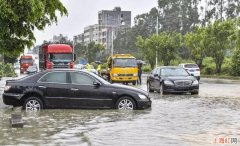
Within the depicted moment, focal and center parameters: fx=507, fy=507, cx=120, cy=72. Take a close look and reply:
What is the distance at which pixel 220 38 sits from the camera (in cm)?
5916

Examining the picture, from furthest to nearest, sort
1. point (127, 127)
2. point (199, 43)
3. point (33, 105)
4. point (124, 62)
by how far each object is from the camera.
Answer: point (199, 43) → point (124, 62) → point (33, 105) → point (127, 127)

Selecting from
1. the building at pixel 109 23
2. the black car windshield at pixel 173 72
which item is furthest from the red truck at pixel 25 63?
the building at pixel 109 23

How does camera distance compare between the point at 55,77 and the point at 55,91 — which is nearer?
the point at 55,91

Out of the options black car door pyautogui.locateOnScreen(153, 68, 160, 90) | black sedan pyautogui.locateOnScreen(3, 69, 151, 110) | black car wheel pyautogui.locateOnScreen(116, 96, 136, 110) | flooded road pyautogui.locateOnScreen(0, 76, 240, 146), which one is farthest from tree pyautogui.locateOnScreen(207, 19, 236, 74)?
black sedan pyautogui.locateOnScreen(3, 69, 151, 110)

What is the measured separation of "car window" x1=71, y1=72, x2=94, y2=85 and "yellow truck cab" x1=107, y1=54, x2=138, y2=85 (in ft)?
65.6

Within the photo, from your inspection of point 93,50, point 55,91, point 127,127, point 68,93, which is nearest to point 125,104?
point 68,93

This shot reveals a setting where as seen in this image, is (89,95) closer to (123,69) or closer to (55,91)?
(55,91)

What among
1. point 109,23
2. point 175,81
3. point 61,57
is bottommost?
point 175,81

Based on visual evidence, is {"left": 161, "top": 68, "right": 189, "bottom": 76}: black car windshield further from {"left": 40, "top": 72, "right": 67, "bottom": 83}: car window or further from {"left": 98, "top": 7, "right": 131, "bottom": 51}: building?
{"left": 98, "top": 7, "right": 131, "bottom": 51}: building

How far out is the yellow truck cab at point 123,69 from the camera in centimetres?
3750

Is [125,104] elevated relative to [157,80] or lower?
lower

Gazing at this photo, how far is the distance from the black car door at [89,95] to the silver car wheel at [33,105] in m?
1.21

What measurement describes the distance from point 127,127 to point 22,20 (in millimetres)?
10033

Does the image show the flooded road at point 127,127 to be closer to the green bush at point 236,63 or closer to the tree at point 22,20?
the tree at point 22,20
